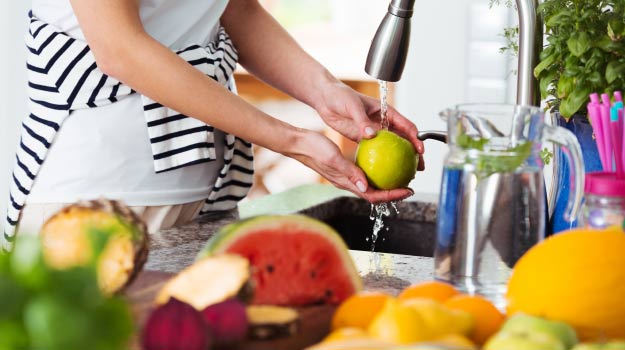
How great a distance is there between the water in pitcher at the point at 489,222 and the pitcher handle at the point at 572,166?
0.13 feet

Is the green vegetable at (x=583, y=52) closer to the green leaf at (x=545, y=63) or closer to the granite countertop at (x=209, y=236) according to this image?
the green leaf at (x=545, y=63)

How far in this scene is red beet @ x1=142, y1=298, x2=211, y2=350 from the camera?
0.70 metres

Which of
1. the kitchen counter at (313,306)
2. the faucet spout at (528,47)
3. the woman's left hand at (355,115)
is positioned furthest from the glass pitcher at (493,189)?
the woman's left hand at (355,115)

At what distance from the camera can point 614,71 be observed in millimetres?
1316

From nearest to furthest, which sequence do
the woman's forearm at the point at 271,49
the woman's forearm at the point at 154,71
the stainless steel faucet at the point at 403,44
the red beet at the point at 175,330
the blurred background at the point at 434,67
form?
1. the red beet at the point at 175,330
2. the stainless steel faucet at the point at 403,44
3. the woman's forearm at the point at 154,71
4. the woman's forearm at the point at 271,49
5. the blurred background at the point at 434,67

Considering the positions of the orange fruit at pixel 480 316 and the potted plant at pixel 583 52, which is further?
the potted plant at pixel 583 52

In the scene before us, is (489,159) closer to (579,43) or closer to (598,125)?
(598,125)

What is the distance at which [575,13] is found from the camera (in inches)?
54.4

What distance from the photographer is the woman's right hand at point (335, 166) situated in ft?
5.45

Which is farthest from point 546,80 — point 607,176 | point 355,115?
point 355,115

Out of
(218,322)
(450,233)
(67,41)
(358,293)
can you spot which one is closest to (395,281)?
(450,233)

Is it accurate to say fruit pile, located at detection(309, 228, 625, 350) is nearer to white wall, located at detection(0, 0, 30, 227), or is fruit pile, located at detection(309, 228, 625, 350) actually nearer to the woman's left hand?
the woman's left hand

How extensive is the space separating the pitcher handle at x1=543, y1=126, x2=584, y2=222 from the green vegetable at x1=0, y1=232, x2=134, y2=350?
615 millimetres

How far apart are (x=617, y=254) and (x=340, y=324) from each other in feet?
→ 0.90
